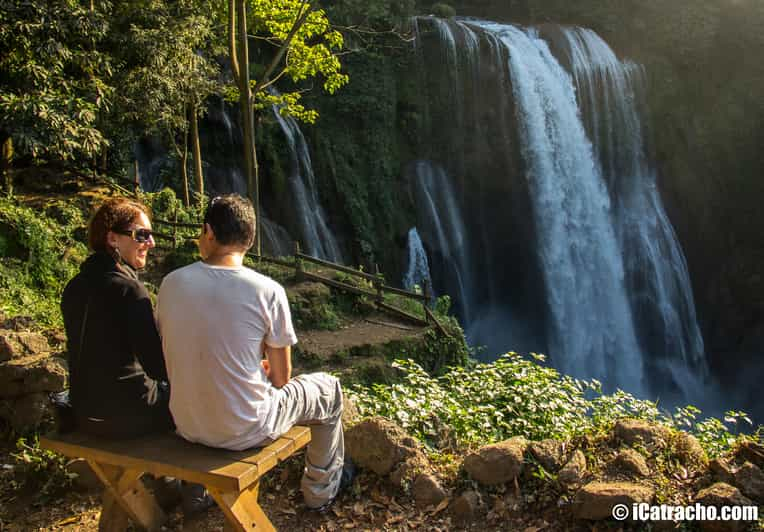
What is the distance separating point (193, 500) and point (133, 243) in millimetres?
1553

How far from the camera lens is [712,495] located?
119 inches

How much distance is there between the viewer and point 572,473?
11.0 ft

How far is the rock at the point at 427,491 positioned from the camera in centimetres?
350

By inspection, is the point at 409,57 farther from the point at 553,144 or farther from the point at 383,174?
the point at 553,144

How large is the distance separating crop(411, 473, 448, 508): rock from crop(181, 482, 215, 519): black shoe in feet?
4.04

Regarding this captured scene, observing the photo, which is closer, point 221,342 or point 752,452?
point 221,342

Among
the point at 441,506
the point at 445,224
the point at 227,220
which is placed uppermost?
the point at 227,220

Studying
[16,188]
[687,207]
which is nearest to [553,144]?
[687,207]

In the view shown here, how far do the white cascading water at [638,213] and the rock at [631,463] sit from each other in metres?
17.3

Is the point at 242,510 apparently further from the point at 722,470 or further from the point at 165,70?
the point at 165,70

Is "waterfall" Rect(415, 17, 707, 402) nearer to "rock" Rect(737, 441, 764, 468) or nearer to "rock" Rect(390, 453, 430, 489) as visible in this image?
"rock" Rect(390, 453, 430, 489)

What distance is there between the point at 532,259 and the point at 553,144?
3.87m

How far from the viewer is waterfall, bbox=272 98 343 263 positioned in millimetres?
16562

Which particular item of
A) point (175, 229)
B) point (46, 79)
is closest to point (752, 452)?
point (46, 79)
